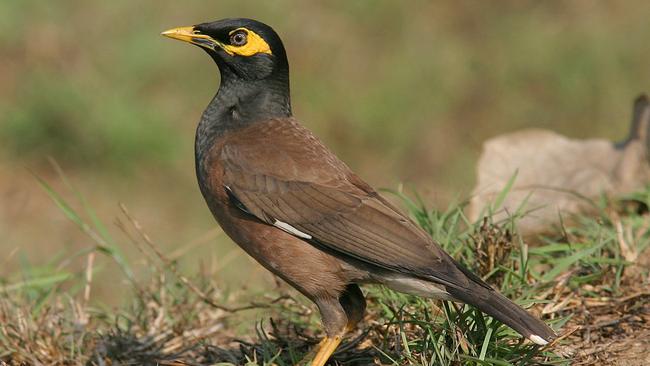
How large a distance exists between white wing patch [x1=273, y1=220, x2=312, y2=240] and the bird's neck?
1.84 ft

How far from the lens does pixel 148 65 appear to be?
9.16 metres

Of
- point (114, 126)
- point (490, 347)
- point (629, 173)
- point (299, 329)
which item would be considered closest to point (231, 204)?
point (299, 329)

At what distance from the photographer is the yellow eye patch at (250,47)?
4.68m

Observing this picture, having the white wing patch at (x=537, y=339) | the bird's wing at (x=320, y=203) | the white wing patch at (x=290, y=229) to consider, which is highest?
the bird's wing at (x=320, y=203)

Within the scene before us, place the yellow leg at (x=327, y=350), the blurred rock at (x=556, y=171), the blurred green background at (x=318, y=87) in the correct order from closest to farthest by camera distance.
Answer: the yellow leg at (x=327, y=350)
the blurred rock at (x=556, y=171)
the blurred green background at (x=318, y=87)

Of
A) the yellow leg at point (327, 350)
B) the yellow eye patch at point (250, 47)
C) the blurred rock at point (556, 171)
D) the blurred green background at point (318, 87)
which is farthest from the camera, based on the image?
the blurred green background at point (318, 87)

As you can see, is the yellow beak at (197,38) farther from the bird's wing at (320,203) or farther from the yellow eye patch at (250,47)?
the bird's wing at (320,203)

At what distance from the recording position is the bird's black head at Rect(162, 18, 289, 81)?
4.68 m

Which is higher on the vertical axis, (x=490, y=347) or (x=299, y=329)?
(x=490, y=347)

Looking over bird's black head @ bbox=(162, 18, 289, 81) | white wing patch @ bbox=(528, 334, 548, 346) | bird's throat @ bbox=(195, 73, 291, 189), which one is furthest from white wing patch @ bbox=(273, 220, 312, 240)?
white wing patch @ bbox=(528, 334, 548, 346)

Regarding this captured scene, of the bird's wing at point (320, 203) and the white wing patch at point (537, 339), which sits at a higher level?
the bird's wing at point (320, 203)

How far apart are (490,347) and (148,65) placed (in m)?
5.96

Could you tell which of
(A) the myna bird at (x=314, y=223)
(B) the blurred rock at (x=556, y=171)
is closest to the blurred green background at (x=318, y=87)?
(B) the blurred rock at (x=556, y=171)

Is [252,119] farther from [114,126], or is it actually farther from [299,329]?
[114,126]
